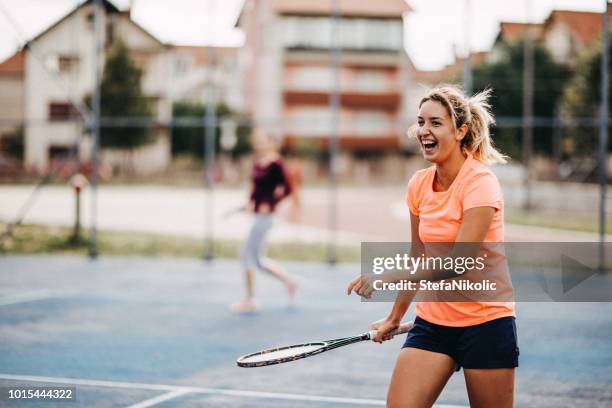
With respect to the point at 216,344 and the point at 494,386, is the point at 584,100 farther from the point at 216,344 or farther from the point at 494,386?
the point at 494,386

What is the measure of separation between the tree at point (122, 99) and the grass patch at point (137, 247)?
205 centimetres

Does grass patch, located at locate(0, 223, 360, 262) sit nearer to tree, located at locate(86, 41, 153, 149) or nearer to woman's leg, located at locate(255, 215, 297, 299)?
tree, located at locate(86, 41, 153, 149)

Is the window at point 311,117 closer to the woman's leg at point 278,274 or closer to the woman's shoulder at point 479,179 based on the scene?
the woman's leg at point 278,274

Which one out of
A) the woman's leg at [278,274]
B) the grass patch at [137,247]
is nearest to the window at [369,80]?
the grass patch at [137,247]

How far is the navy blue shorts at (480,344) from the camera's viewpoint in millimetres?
2977

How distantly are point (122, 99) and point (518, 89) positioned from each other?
16.0 m

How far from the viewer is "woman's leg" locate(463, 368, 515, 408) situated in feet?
9.75

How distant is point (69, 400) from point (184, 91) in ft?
41.5

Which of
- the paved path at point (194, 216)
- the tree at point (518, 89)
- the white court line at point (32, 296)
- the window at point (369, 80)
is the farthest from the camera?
the window at point (369, 80)

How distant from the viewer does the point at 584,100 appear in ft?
97.3

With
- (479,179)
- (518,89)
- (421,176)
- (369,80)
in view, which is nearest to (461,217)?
(479,179)

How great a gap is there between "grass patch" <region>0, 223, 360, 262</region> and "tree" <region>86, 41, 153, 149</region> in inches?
80.7

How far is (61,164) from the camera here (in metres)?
13.0

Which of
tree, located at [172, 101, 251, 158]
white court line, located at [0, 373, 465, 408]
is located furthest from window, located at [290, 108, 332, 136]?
white court line, located at [0, 373, 465, 408]
